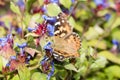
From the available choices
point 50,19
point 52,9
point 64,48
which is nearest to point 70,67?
point 64,48

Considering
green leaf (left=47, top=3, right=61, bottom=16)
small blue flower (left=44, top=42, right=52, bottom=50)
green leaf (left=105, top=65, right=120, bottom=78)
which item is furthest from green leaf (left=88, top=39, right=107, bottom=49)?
small blue flower (left=44, top=42, right=52, bottom=50)

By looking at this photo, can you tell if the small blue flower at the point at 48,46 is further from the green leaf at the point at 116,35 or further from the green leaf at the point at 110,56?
the green leaf at the point at 116,35

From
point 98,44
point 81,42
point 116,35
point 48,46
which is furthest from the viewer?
point 116,35

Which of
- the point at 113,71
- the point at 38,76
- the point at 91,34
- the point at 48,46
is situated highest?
the point at 48,46

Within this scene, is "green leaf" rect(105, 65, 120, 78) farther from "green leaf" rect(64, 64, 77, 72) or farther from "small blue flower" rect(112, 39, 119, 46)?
"green leaf" rect(64, 64, 77, 72)

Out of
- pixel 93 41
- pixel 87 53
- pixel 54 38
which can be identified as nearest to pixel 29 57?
pixel 54 38

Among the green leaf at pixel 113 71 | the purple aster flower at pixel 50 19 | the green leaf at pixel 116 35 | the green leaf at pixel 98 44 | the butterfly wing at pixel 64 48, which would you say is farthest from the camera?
the green leaf at pixel 116 35

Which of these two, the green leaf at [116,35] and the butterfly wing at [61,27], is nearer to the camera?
the butterfly wing at [61,27]

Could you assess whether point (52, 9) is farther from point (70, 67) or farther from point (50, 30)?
point (70, 67)

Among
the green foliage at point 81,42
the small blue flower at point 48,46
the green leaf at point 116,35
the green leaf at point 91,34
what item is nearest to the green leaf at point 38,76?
the green foliage at point 81,42

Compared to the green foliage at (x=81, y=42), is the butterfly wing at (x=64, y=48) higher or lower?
higher
